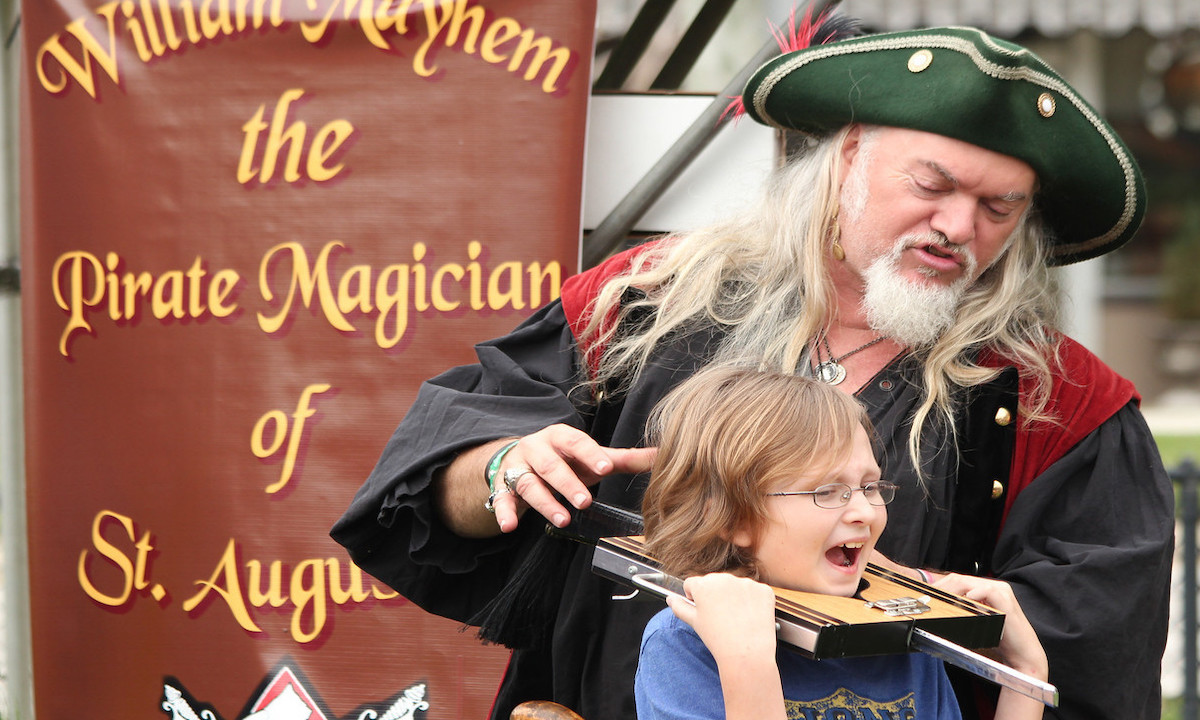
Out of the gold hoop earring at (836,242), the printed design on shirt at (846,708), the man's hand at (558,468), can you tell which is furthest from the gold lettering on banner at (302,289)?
the printed design on shirt at (846,708)

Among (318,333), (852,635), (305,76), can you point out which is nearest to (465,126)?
(305,76)

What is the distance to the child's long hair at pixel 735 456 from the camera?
67.1 inches

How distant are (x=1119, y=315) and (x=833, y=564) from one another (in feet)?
44.1

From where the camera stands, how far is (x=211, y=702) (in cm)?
305

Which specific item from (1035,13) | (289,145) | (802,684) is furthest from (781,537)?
(1035,13)

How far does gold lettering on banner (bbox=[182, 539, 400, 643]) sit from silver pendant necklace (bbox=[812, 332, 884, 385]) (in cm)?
128

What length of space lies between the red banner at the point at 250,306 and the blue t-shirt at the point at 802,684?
1.36 meters

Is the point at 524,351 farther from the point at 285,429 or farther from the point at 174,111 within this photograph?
the point at 174,111

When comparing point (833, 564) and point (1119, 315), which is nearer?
point (833, 564)

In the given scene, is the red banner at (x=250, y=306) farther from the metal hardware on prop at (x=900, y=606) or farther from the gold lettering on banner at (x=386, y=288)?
the metal hardware on prop at (x=900, y=606)

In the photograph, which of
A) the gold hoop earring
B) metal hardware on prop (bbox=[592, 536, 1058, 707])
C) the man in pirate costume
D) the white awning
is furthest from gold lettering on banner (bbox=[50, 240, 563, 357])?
the white awning

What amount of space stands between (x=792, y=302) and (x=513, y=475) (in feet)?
2.14

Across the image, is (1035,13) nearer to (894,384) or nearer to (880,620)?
(894,384)

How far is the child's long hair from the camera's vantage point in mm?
1705
